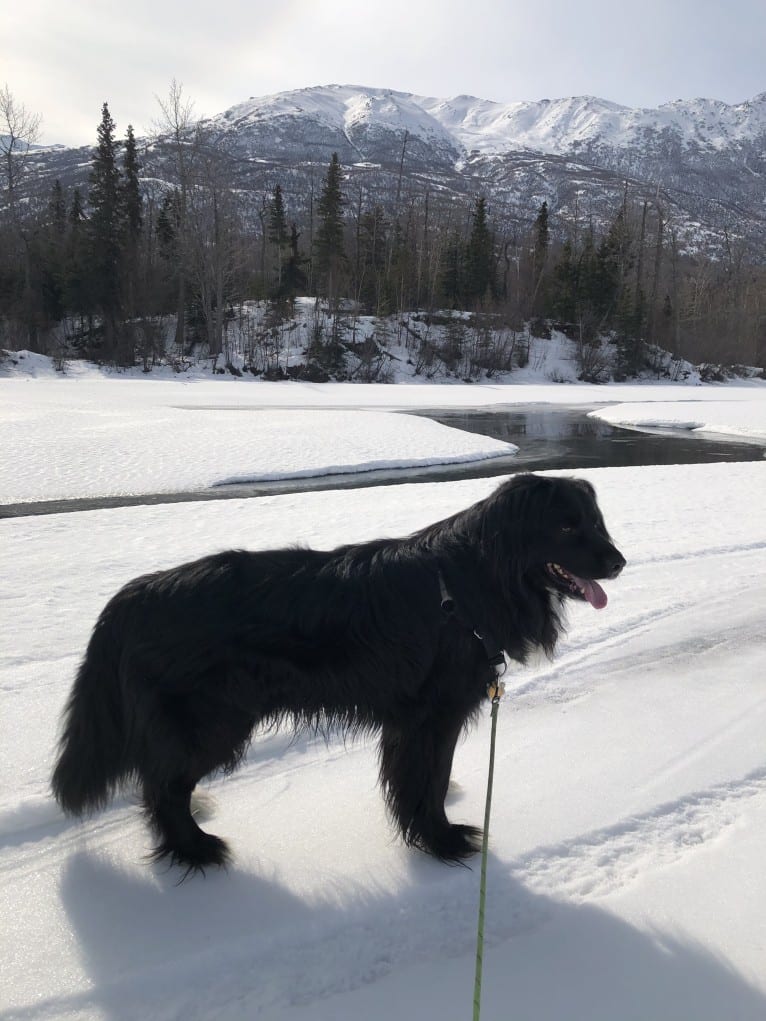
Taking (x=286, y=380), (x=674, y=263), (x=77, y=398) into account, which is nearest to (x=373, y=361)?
(x=286, y=380)

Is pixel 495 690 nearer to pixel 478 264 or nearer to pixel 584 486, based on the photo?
pixel 584 486

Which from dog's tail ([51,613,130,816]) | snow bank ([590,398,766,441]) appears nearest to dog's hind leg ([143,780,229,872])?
dog's tail ([51,613,130,816])

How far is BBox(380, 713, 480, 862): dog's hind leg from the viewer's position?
2711mm

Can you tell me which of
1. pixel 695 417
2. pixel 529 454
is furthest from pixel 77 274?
pixel 695 417

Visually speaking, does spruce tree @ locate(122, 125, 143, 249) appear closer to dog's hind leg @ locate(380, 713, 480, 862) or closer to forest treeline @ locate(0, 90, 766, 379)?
forest treeline @ locate(0, 90, 766, 379)

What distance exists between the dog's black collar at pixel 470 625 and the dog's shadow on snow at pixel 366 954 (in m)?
0.92

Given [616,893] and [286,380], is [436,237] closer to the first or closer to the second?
[286,380]

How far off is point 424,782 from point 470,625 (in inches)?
28.4

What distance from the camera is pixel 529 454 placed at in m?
17.7

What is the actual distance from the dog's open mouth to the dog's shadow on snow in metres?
1.21

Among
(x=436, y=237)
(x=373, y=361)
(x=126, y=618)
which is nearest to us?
(x=126, y=618)

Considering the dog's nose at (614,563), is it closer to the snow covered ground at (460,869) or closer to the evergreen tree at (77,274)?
the snow covered ground at (460,869)

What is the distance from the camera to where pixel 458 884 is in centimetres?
265

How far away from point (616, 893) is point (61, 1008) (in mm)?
2038
